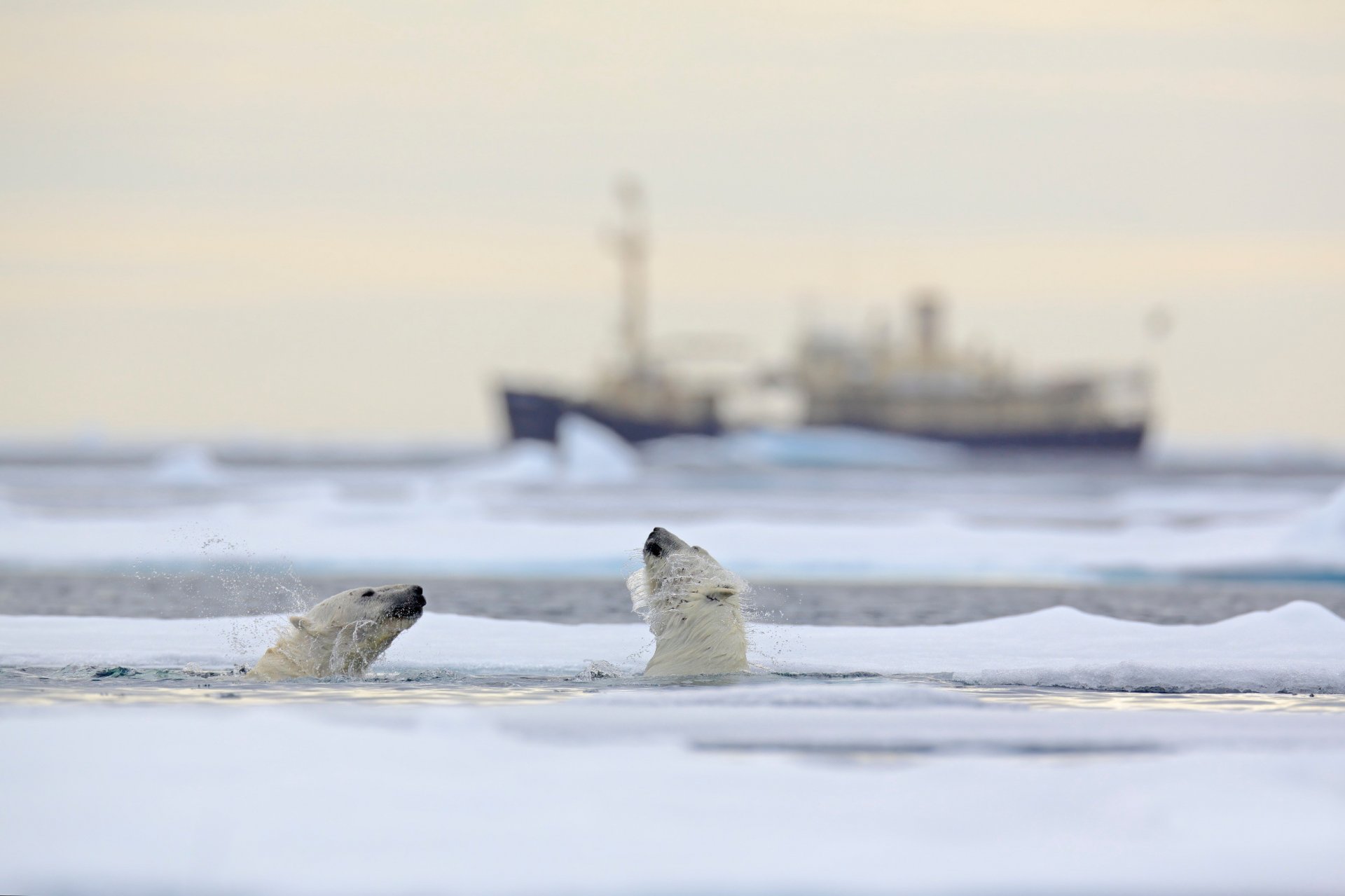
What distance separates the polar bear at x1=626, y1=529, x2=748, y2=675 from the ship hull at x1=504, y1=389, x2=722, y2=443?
206 ft

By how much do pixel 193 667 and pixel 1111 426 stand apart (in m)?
75.7

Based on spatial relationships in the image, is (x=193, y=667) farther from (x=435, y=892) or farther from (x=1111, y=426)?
(x=1111, y=426)

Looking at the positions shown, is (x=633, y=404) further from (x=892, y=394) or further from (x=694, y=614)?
(x=694, y=614)

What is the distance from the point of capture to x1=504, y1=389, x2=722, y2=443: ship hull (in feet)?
233

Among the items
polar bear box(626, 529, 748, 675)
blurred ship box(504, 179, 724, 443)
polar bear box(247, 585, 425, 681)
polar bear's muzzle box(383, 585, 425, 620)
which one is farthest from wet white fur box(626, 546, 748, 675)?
blurred ship box(504, 179, 724, 443)

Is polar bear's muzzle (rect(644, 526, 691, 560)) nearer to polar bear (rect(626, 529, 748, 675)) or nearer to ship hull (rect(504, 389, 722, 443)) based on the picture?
polar bear (rect(626, 529, 748, 675))

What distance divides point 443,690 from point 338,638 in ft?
2.82

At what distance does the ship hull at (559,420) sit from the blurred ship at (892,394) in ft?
0.24

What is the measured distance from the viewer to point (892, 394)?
76.3m

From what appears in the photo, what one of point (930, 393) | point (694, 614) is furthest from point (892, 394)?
point (694, 614)

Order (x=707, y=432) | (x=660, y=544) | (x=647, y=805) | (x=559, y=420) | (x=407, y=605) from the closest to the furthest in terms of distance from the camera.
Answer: (x=647, y=805)
(x=660, y=544)
(x=407, y=605)
(x=559, y=420)
(x=707, y=432)

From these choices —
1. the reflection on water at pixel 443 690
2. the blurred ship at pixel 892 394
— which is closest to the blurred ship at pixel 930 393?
the blurred ship at pixel 892 394

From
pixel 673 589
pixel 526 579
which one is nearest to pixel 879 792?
pixel 673 589

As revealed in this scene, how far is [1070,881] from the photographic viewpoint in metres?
4.54
